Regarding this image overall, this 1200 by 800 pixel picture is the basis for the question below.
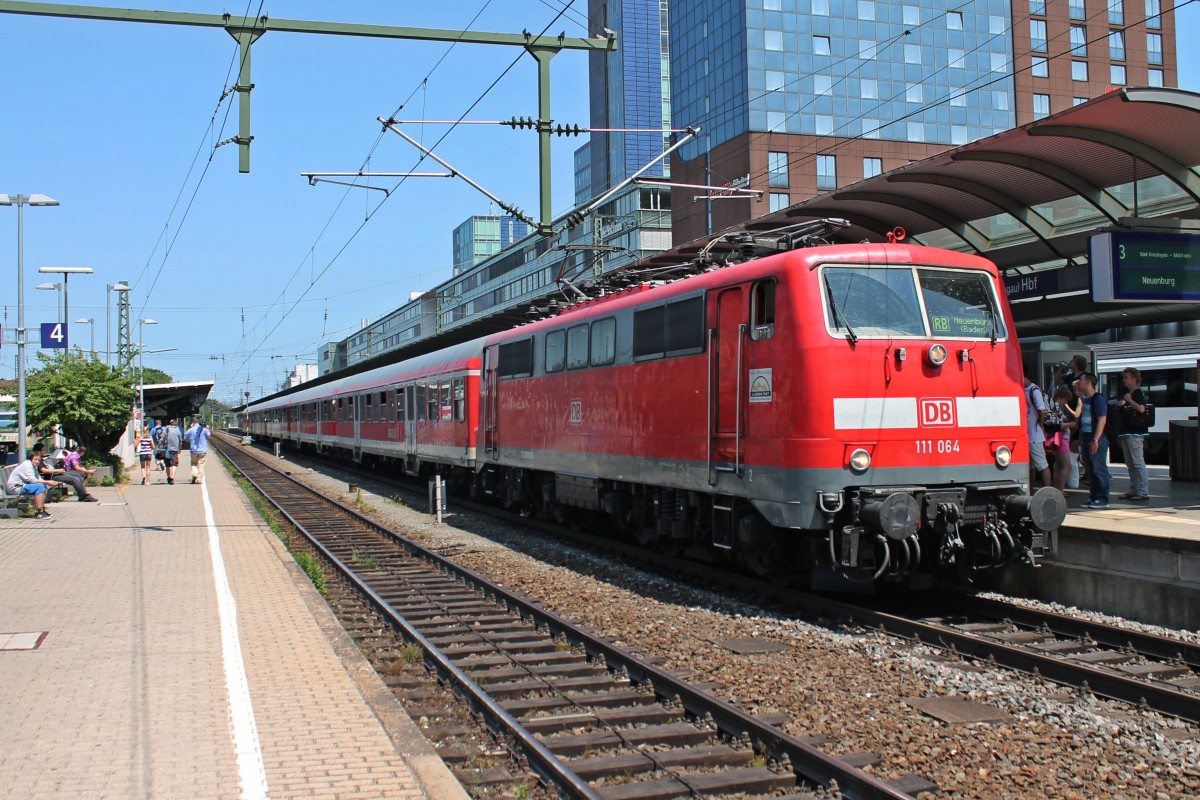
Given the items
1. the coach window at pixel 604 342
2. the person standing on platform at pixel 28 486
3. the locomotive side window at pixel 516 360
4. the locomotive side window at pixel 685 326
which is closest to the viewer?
the locomotive side window at pixel 685 326

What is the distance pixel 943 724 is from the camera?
6168 mm

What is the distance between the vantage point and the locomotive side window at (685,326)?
34.9 ft

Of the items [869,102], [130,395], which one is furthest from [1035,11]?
[130,395]

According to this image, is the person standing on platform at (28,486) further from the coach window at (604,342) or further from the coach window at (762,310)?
the coach window at (762,310)

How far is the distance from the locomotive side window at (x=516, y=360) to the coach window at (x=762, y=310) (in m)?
6.56

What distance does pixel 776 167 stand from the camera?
5509 centimetres

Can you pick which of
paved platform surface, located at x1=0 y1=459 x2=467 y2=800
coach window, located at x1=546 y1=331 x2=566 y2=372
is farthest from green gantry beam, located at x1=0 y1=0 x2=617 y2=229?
paved platform surface, located at x1=0 y1=459 x2=467 y2=800

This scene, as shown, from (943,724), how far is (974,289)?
15.9 ft

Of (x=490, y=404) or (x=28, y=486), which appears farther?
(x=28, y=486)

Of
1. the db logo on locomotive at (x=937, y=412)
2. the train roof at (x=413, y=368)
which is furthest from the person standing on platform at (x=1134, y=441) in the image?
the train roof at (x=413, y=368)

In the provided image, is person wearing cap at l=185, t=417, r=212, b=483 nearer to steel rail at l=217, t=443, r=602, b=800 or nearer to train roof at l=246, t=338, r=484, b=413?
train roof at l=246, t=338, r=484, b=413

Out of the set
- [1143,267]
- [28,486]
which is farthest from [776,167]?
[1143,267]

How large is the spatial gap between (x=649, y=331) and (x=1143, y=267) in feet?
16.3

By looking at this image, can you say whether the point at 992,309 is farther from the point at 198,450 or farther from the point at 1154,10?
the point at 1154,10
